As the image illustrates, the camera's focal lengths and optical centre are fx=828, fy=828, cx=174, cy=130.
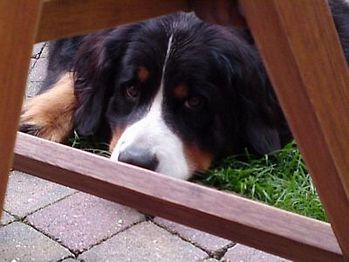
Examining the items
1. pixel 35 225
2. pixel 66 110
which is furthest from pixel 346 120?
pixel 66 110

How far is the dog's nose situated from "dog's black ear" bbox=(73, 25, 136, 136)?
0.31 metres

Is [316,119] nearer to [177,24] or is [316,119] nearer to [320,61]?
[320,61]

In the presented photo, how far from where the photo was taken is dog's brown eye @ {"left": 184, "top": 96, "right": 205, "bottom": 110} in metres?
2.29

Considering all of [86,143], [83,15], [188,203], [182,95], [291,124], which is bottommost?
[86,143]

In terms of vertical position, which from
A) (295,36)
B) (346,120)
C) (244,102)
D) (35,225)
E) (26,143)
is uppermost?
(295,36)

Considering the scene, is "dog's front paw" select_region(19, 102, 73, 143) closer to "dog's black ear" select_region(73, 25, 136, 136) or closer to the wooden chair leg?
"dog's black ear" select_region(73, 25, 136, 136)

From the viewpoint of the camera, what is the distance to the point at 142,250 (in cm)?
192

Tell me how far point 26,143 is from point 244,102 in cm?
83

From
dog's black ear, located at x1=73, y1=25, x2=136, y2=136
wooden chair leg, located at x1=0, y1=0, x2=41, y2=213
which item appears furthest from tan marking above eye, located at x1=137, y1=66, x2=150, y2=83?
wooden chair leg, located at x1=0, y1=0, x2=41, y2=213

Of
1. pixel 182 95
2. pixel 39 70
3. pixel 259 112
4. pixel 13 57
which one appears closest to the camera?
pixel 13 57

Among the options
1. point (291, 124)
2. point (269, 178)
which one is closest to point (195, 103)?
point (269, 178)

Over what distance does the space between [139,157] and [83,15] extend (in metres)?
1.01

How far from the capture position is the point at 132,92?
2.35 m

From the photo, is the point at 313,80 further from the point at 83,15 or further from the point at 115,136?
the point at 115,136
